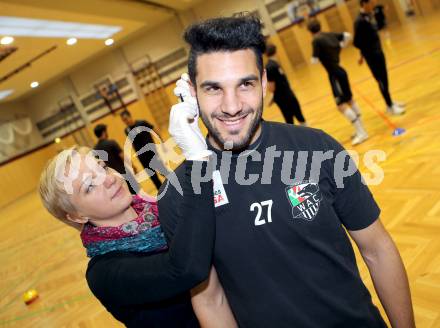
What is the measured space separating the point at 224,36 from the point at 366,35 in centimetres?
568

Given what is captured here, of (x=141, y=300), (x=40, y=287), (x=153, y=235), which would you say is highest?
(x=153, y=235)

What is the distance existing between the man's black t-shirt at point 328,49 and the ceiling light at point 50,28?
28.6 feet

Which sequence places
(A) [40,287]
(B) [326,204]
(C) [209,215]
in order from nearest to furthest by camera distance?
(C) [209,215]
(B) [326,204]
(A) [40,287]

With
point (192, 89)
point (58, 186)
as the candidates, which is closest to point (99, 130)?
point (58, 186)

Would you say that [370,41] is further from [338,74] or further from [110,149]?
[110,149]

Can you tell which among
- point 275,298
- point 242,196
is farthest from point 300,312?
point 242,196

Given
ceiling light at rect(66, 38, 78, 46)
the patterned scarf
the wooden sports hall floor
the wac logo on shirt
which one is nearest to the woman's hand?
the wac logo on shirt

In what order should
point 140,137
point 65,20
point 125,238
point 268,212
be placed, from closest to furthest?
point 268,212 → point 125,238 → point 140,137 → point 65,20

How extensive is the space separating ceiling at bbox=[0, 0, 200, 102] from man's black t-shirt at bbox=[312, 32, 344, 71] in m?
7.91

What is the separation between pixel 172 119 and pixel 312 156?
0.60m

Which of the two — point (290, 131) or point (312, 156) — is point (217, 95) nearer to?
point (290, 131)

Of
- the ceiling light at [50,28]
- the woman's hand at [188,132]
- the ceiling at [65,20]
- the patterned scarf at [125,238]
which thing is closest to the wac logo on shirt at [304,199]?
the woman's hand at [188,132]

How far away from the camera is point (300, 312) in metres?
1.43

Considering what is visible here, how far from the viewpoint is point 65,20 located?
12.3 meters
